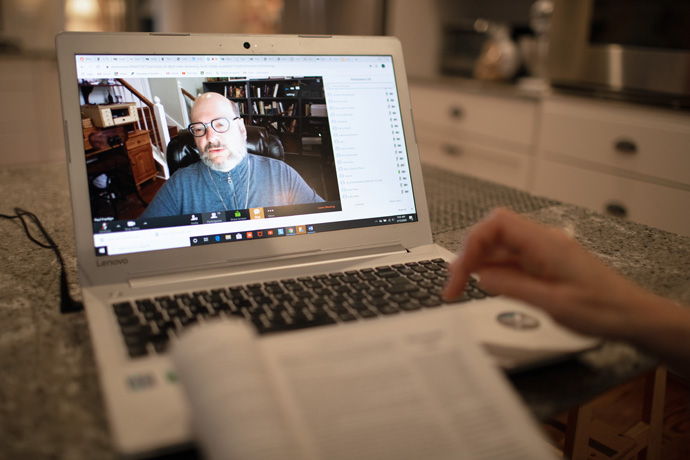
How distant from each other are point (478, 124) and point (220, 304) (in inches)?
82.5

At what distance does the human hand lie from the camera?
0.49m

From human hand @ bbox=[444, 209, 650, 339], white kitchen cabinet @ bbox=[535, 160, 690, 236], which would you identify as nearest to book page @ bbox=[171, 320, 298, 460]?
human hand @ bbox=[444, 209, 650, 339]

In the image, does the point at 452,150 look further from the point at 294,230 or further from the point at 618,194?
the point at 294,230

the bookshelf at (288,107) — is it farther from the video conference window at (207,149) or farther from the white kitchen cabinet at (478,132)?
the white kitchen cabinet at (478,132)

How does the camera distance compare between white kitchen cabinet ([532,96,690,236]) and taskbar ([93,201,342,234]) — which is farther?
white kitchen cabinet ([532,96,690,236])

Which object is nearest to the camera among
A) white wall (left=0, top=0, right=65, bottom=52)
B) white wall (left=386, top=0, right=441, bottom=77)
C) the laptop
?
the laptop

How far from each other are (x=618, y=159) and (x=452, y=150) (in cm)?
81

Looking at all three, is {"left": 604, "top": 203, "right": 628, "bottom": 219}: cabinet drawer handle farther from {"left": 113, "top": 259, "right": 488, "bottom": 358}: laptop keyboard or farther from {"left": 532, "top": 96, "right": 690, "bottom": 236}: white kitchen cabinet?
{"left": 113, "top": 259, "right": 488, "bottom": 358}: laptop keyboard

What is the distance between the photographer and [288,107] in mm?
808

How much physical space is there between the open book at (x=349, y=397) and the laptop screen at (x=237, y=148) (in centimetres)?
33

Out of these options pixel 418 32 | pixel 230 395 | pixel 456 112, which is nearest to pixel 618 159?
pixel 456 112

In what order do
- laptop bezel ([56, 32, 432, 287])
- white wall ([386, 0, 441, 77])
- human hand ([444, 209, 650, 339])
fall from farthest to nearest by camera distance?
1. white wall ([386, 0, 441, 77])
2. laptop bezel ([56, 32, 432, 287])
3. human hand ([444, 209, 650, 339])

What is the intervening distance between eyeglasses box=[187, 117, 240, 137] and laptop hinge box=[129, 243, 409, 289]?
0.17 metres

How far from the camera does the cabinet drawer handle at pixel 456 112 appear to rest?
103 inches
